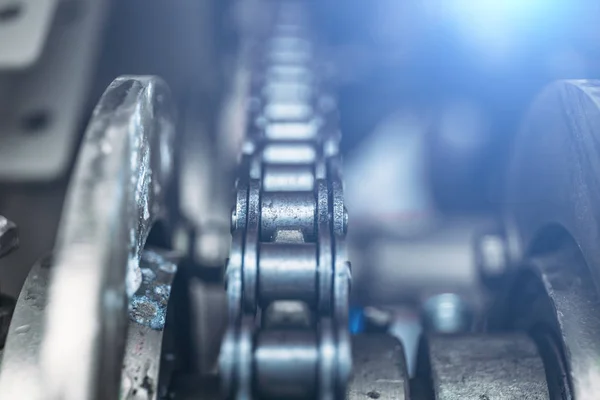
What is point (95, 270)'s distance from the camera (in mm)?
564

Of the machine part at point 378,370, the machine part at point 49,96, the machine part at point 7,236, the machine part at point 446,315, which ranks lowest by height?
the machine part at point 378,370

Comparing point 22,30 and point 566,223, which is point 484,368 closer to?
point 566,223

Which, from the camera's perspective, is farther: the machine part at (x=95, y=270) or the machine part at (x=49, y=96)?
the machine part at (x=49, y=96)

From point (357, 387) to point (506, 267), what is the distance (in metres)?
0.43

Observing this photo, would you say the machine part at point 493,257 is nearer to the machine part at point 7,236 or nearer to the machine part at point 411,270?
the machine part at point 411,270

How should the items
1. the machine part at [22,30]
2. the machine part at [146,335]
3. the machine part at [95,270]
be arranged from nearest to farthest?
the machine part at [95,270] < the machine part at [146,335] < the machine part at [22,30]

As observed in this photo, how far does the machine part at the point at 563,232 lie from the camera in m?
0.75

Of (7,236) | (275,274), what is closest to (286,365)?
(275,274)

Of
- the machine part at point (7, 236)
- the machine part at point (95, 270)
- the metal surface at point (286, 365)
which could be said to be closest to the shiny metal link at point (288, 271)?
the metal surface at point (286, 365)

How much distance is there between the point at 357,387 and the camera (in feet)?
2.53

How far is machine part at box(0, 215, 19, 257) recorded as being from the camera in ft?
2.43

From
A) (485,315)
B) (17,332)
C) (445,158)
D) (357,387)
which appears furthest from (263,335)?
(445,158)

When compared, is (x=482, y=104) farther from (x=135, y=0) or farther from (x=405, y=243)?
(x=135, y=0)

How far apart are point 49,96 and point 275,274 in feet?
2.05
